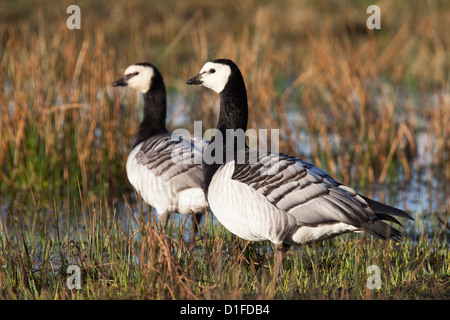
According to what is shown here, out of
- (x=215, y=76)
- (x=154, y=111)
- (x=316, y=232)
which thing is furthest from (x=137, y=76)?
(x=316, y=232)

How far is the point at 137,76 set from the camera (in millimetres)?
7320

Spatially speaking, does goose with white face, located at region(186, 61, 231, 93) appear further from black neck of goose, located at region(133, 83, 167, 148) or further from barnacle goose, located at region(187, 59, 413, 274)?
black neck of goose, located at region(133, 83, 167, 148)

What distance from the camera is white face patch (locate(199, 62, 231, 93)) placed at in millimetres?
5523

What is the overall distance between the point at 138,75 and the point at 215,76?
2037 millimetres

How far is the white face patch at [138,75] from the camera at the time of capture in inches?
287

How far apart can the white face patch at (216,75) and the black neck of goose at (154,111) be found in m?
1.87

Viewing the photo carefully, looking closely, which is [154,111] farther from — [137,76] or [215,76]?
[215,76]

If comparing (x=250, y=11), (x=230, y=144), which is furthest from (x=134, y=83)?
(x=250, y=11)

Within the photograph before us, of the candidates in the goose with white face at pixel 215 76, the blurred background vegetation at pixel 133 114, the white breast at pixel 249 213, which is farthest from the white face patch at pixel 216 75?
the blurred background vegetation at pixel 133 114

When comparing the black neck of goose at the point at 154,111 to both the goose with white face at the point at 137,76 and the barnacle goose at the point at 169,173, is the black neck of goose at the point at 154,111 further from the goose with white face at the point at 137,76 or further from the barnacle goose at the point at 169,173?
the barnacle goose at the point at 169,173

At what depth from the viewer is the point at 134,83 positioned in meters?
7.33

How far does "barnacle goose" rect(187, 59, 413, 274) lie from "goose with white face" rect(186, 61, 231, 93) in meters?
0.84
